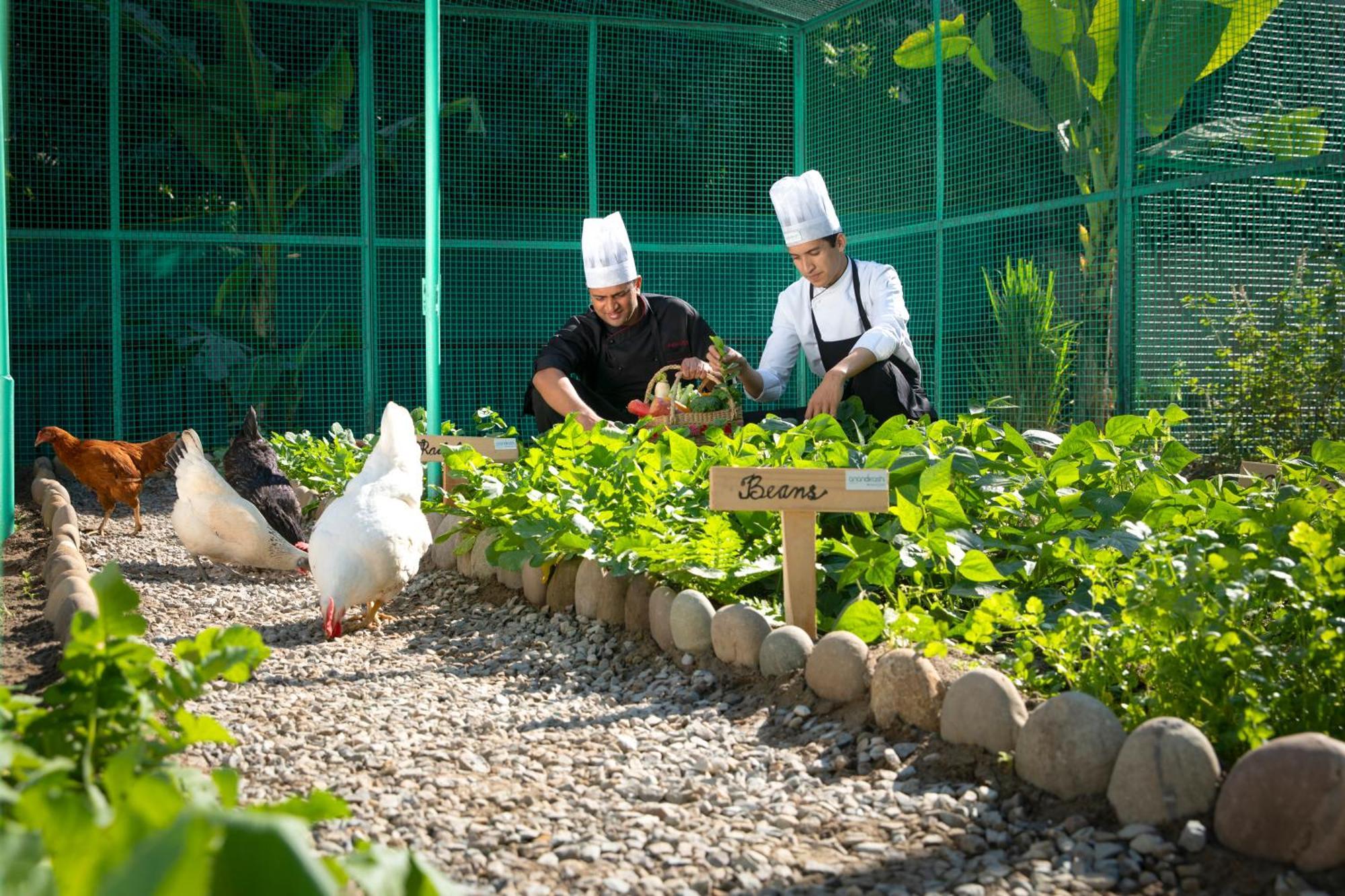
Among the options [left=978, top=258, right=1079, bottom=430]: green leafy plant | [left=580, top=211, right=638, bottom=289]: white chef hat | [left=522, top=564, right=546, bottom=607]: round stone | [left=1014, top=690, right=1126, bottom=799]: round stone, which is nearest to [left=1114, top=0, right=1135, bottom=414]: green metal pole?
[left=978, top=258, right=1079, bottom=430]: green leafy plant

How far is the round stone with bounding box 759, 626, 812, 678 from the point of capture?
2.72 metres

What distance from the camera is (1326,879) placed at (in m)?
1.67

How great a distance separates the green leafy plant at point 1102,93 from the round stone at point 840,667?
4703 millimetres

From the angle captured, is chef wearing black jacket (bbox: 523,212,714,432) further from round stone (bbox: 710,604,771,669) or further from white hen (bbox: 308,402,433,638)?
round stone (bbox: 710,604,771,669)

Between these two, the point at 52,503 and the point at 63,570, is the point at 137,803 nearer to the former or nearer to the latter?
the point at 63,570

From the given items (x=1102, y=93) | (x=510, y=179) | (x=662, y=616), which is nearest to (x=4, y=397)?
(x=662, y=616)

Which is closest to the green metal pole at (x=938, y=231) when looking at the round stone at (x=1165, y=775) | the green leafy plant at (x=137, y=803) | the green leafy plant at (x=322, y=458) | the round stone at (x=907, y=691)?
the green leafy plant at (x=322, y=458)

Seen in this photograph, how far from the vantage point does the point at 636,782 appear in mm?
2250

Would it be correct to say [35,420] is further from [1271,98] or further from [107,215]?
[1271,98]

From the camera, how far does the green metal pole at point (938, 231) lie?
7625 millimetres

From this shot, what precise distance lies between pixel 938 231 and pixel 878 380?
3023 mm

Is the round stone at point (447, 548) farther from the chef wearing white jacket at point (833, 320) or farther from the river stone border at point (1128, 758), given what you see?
the river stone border at point (1128, 758)

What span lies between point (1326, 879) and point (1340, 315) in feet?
16.9

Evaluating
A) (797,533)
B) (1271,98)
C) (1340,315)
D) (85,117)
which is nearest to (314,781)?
(797,533)
